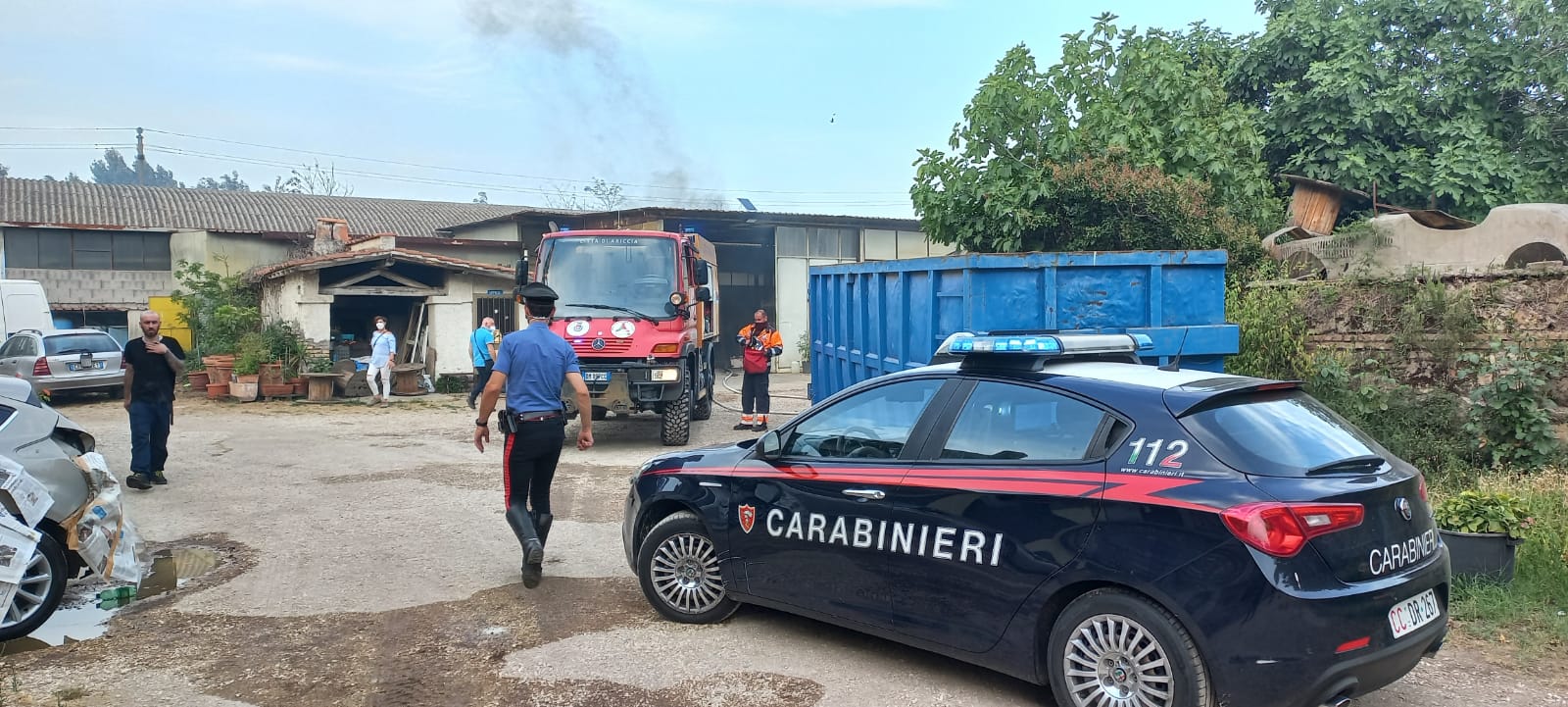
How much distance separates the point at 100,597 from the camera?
232 inches

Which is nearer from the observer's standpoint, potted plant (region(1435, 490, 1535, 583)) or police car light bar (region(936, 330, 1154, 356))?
police car light bar (region(936, 330, 1154, 356))

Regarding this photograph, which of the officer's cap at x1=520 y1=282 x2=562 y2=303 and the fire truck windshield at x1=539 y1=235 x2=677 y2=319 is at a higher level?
the fire truck windshield at x1=539 y1=235 x2=677 y2=319

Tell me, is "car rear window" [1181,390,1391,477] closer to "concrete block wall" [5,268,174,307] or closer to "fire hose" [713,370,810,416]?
"fire hose" [713,370,810,416]

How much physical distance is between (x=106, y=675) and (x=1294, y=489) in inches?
199

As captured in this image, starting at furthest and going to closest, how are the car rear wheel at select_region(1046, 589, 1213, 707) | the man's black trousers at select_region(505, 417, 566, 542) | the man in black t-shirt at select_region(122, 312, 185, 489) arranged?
1. the man in black t-shirt at select_region(122, 312, 185, 489)
2. the man's black trousers at select_region(505, 417, 566, 542)
3. the car rear wheel at select_region(1046, 589, 1213, 707)

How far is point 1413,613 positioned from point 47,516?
21.5 ft

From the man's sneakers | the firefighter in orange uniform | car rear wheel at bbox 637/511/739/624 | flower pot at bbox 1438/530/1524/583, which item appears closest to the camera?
car rear wheel at bbox 637/511/739/624

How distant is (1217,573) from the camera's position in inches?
136

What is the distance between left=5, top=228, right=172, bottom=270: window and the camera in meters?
24.8

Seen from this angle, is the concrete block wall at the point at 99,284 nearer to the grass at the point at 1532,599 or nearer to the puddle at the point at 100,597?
the puddle at the point at 100,597

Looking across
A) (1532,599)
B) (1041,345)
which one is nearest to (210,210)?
(1041,345)

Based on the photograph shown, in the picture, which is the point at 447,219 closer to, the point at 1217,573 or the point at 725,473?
the point at 725,473

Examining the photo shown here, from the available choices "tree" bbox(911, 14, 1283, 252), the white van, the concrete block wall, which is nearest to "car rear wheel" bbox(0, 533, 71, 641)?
"tree" bbox(911, 14, 1283, 252)

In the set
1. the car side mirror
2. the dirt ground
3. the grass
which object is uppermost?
the car side mirror
